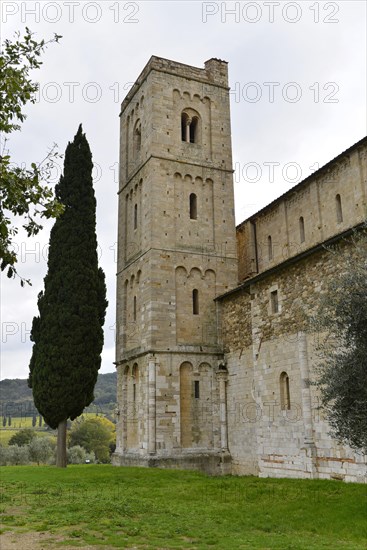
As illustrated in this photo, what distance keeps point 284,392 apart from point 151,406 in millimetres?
6106

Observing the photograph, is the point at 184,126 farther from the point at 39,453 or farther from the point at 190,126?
the point at 39,453

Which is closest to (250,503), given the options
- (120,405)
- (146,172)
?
(120,405)

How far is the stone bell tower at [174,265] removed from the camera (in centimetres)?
2298

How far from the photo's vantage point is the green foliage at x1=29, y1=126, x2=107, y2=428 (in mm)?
22891

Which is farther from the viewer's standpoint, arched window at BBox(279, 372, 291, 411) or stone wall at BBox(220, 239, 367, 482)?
arched window at BBox(279, 372, 291, 411)

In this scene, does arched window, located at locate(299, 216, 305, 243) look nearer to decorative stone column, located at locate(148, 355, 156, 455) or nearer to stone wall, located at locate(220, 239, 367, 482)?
stone wall, located at locate(220, 239, 367, 482)

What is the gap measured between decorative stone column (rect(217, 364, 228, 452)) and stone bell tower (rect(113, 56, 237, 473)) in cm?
4

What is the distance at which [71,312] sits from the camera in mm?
23562

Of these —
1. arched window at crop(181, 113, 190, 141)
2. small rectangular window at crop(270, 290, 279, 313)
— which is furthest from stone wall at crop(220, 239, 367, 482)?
arched window at crop(181, 113, 190, 141)

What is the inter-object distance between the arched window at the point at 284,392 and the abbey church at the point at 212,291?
5 cm

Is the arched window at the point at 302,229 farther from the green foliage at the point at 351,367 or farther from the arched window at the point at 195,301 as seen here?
the green foliage at the point at 351,367

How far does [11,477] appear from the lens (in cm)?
2039

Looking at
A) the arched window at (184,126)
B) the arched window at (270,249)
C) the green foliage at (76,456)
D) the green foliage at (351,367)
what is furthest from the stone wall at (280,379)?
the green foliage at (76,456)

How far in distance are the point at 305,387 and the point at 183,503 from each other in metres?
6.08
